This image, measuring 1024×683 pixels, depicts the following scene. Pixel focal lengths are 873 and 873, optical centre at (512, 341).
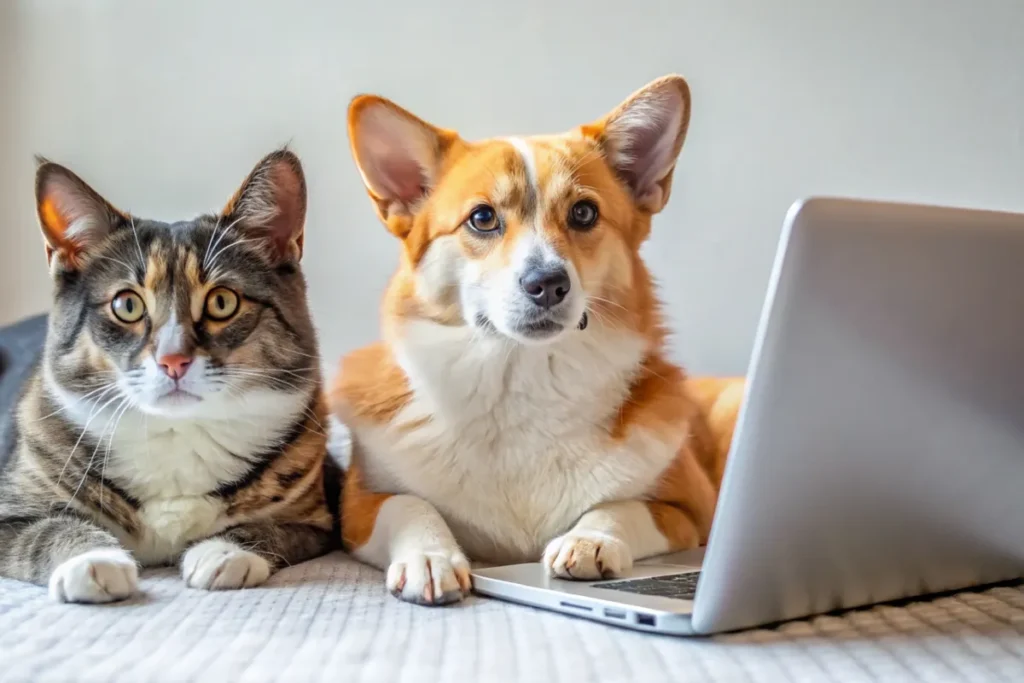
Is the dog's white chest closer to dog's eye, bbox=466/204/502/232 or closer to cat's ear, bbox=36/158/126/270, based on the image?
dog's eye, bbox=466/204/502/232

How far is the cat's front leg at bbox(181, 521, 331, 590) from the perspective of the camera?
3.41 ft

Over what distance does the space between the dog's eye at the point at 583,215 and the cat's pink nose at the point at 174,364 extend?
539mm

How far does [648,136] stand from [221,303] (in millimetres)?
665

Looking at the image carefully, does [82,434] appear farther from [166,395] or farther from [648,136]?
[648,136]

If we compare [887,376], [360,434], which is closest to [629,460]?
[360,434]

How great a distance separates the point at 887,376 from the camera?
72 cm

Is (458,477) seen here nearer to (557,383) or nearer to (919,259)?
(557,383)

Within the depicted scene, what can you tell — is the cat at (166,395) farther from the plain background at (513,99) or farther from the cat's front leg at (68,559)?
the plain background at (513,99)

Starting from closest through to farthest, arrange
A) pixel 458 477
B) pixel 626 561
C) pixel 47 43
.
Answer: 1. pixel 626 561
2. pixel 458 477
3. pixel 47 43

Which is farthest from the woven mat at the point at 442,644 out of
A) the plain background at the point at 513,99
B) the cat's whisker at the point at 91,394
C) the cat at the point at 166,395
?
the plain background at the point at 513,99

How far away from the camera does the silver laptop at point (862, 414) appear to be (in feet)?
2.24

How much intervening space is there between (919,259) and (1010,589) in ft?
2.01

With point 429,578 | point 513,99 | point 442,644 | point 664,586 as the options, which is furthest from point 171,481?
point 513,99

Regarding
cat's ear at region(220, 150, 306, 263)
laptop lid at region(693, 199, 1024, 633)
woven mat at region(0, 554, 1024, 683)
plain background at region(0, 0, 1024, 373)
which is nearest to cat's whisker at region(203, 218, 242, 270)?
cat's ear at region(220, 150, 306, 263)
